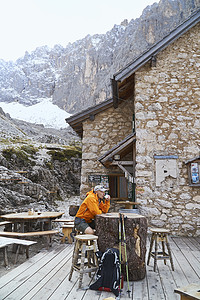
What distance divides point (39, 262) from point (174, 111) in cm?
585

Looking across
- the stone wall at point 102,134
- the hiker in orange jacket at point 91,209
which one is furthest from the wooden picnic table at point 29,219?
the stone wall at point 102,134

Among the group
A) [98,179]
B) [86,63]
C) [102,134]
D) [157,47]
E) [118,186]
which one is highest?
[86,63]

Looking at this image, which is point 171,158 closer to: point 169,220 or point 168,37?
point 169,220

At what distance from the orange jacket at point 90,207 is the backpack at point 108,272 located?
0.93 meters

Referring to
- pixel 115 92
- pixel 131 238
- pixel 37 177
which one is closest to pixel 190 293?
pixel 131 238

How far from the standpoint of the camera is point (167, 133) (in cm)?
757

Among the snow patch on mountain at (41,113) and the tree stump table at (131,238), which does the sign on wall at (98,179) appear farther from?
the snow patch on mountain at (41,113)

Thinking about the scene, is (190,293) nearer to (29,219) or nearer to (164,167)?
(29,219)

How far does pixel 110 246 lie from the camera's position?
152 inches

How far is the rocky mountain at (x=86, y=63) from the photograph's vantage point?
5066 cm

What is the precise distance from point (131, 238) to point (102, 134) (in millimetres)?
6211

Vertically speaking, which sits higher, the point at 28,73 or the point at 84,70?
the point at 28,73

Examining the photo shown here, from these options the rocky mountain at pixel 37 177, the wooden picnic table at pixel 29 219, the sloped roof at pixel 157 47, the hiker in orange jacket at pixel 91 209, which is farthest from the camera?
the rocky mountain at pixel 37 177

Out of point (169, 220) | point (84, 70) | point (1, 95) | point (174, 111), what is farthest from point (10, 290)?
point (1, 95)
